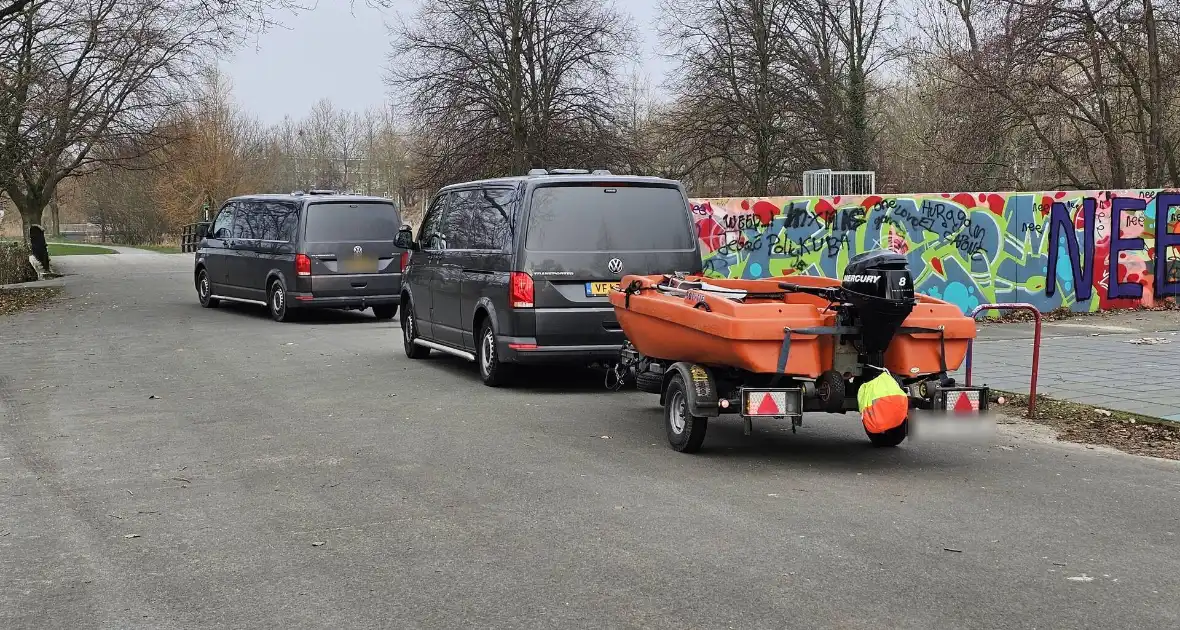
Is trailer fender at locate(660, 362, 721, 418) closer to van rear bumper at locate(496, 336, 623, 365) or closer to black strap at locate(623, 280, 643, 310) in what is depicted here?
black strap at locate(623, 280, 643, 310)

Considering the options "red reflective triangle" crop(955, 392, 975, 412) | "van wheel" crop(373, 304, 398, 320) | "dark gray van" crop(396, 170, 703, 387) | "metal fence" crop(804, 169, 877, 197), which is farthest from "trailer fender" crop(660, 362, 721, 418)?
"metal fence" crop(804, 169, 877, 197)

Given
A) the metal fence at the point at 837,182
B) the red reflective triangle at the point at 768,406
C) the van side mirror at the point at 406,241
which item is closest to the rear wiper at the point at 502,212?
the van side mirror at the point at 406,241

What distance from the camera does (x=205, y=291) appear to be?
70.4 feet

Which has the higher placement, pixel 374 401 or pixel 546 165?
pixel 546 165

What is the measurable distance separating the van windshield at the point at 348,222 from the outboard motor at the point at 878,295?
11.9m

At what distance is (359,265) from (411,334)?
4.99 meters

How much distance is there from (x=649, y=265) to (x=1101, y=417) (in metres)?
3.89

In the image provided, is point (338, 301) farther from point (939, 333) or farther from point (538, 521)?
point (538, 521)

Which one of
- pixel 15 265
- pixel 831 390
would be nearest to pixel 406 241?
pixel 831 390

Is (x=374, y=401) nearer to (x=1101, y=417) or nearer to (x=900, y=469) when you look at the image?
(x=900, y=469)

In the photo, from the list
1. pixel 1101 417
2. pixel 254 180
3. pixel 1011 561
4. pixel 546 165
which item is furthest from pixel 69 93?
pixel 254 180

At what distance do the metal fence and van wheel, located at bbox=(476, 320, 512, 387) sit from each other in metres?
16.9

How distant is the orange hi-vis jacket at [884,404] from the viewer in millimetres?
6938

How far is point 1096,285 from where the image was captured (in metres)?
17.5
